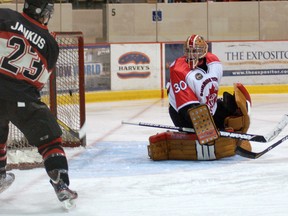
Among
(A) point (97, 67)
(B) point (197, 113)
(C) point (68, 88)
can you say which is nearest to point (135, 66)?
(A) point (97, 67)

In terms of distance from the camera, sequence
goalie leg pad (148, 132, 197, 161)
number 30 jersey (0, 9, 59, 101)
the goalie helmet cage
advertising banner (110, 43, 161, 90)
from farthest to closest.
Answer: advertising banner (110, 43, 161, 90), the goalie helmet cage, goalie leg pad (148, 132, 197, 161), number 30 jersey (0, 9, 59, 101)

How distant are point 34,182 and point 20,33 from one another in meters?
1.13

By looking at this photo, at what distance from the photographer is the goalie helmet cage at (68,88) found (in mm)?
5367

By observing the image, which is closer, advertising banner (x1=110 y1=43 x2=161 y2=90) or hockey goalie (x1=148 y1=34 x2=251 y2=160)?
hockey goalie (x1=148 y1=34 x2=251 y2=160)

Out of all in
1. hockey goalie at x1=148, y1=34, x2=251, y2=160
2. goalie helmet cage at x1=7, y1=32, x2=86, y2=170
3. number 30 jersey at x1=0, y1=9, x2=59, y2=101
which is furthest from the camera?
goalie helmet cage at x1=7, y1=32, x2=86, y2=170

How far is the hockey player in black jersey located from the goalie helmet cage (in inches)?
67.1

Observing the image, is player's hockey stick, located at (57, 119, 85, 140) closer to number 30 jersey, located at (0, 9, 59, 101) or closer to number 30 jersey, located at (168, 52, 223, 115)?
number 30 jersey, located at (168, 52, 223, 115)

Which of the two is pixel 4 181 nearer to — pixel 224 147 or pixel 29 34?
pixel 29 34

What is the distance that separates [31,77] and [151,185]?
1.02m

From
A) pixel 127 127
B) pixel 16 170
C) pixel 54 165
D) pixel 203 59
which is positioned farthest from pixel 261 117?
pixel 54 165


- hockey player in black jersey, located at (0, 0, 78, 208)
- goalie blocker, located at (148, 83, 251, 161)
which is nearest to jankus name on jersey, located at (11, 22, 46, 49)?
hockey player in black jersey, located at (0, 0, 78, 208)

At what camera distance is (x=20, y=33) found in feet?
10.7

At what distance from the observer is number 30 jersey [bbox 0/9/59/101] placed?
3248mm

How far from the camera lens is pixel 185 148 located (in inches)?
188
